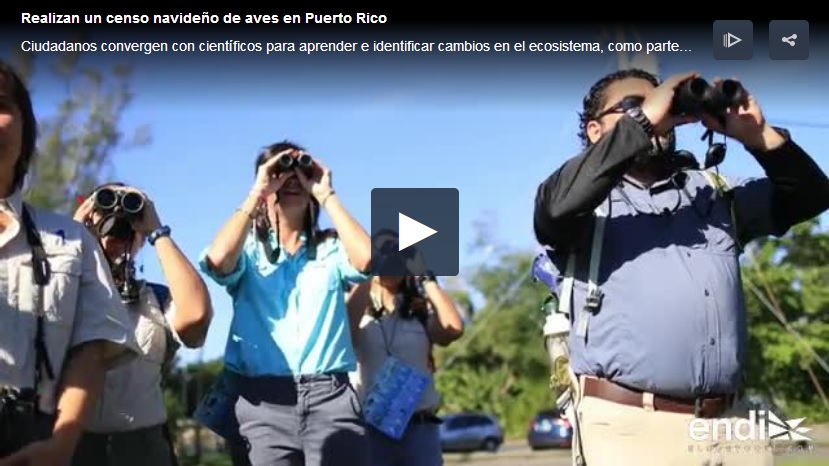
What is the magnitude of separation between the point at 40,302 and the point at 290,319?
1449mm

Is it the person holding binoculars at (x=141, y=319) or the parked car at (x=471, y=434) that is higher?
the person holding binoculars at (x=141, y=319)

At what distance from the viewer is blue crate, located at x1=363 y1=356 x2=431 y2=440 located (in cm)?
439

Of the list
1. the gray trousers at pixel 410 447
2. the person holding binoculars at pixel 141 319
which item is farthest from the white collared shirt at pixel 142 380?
the gray trousers at pixel 410 447

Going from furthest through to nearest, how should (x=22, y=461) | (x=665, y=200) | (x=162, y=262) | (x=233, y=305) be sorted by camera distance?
(x=233, y=305), (x=162, y=262), (x=665, y=200), (x=22, y=461)

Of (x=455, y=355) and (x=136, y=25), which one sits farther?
(x=455, y=355)

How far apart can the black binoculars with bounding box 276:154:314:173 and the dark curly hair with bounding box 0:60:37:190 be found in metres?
1.39

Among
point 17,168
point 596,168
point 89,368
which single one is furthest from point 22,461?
point 596,168

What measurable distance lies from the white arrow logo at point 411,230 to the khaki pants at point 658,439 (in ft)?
4.21

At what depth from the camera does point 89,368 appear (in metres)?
2.51

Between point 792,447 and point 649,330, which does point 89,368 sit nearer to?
point 649,330

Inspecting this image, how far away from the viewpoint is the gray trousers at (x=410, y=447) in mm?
4539

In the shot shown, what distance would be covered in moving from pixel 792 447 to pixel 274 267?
1.96 metres

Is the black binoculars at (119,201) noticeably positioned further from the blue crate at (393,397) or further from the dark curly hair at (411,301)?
the dark curly hair at (411,301)

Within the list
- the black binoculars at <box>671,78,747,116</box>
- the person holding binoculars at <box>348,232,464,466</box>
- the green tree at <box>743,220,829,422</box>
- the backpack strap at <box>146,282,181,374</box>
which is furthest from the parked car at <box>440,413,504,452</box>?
the black binoculars at <box>671,78,747,116</box>
